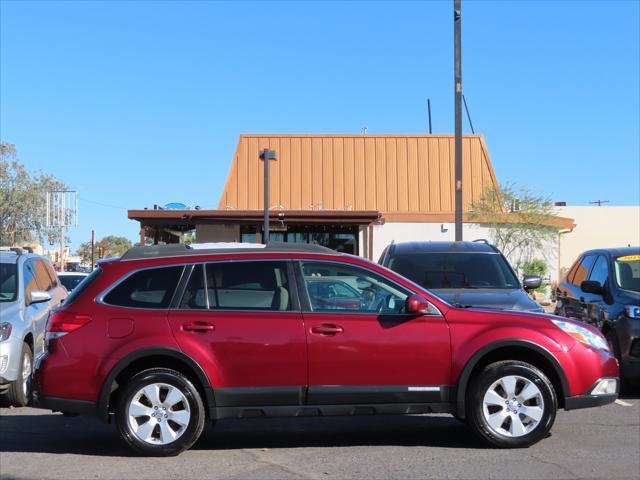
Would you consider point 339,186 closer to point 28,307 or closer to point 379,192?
point 379,192

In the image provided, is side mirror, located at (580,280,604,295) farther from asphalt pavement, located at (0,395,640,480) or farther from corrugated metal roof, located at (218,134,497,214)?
corrugated metal roof, located at (218,134,497,214)

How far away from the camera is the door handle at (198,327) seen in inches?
254

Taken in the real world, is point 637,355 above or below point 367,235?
below

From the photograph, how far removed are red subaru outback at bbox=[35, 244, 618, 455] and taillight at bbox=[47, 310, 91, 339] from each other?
0.01m

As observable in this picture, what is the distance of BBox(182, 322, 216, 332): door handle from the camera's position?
646 centimetres

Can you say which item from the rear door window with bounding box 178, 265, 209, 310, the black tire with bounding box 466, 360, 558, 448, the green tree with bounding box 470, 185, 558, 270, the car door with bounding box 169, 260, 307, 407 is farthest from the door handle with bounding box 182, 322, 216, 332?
the green tree with bounding box 470, 185, 558, 270

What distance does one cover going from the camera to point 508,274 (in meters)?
9.88

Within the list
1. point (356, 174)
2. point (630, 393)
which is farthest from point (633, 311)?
point (356, 174)

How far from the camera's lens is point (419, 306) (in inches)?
256

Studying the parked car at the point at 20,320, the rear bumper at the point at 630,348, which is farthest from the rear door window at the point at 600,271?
the parked car at the point at 20,320

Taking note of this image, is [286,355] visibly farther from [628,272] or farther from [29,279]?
[628,272]

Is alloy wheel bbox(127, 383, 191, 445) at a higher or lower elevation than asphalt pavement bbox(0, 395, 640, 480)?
higher

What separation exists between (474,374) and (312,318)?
4.82ft

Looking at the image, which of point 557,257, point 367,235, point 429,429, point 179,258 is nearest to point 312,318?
point 179,258
